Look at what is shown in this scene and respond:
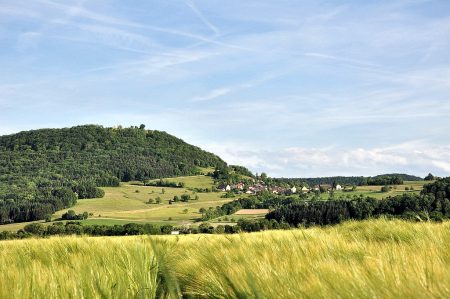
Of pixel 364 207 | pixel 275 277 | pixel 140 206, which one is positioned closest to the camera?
pixel 275 277

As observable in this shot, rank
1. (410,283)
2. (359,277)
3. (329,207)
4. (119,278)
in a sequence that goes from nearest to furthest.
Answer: (410,283) → (359,277) → (119,278) → (329,207)

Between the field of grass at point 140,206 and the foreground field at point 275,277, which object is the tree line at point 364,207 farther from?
the foreground field at point 275,277

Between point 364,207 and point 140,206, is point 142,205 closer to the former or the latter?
point 140,206

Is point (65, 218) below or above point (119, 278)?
below

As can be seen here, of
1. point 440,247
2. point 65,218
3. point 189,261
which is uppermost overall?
point 440,247

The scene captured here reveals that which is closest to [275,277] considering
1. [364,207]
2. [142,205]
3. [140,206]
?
[364,207]

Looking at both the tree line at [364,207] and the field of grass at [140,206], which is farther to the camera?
the field of grass at [140,206]

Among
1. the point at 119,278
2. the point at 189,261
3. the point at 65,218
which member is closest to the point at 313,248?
the point at 189,261

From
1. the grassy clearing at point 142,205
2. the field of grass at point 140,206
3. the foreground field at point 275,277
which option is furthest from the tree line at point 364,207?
the foreground field at point 275,277

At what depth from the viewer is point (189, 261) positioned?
445cm

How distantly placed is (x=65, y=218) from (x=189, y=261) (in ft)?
432

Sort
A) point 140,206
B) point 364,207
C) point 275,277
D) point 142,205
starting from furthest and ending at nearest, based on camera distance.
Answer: point 142,205 < point 140,206 < point 364,207 < point 275,277

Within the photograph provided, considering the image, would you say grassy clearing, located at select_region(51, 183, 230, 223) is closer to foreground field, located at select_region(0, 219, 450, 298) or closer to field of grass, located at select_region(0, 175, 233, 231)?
field of grass, located at select_region(0, 175, 233, 231)

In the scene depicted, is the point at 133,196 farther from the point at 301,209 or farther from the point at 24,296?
the point at 24,296
